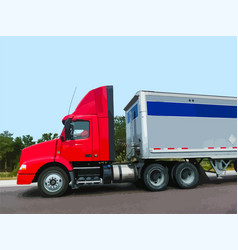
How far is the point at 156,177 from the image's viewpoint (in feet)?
25.4

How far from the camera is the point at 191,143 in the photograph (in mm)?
7922

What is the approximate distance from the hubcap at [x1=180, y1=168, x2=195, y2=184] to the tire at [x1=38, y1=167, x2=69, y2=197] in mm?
4226

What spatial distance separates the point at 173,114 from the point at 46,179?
498 cm

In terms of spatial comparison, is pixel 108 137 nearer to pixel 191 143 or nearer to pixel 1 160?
pixel 191 143

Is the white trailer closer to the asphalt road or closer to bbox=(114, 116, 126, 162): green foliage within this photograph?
the asphalt road

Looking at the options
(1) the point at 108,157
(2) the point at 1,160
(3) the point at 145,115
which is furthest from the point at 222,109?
(2) the point at 1,160

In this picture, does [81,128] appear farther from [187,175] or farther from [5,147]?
[5,147]

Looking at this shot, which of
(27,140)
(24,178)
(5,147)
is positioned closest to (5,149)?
(5,147)

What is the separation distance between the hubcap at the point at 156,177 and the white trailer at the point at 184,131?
37 centimetres

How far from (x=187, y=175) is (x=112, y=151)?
3036mm

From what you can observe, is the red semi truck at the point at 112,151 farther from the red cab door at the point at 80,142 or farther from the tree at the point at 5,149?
the tree at the point at 5,149

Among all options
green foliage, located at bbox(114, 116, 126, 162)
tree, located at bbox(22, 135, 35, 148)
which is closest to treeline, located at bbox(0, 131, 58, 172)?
tree, located at bbox(22, 135, 35, 148)

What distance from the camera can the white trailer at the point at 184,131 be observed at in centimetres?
761

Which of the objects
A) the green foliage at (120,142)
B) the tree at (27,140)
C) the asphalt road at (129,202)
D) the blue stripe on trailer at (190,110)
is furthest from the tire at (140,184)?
the tree at (27,140)
